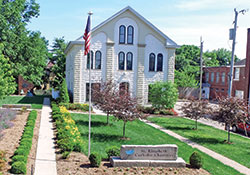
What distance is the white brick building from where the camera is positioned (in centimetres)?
3012

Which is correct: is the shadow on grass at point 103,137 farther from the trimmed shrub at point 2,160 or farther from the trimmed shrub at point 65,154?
the trimmed shrub at point 2,160

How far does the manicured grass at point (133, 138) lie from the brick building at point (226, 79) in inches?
771

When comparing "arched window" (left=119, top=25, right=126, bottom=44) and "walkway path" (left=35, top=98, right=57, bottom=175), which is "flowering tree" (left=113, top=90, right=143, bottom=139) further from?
"arched window" (left=119, top=25, right=126, bottom=44)

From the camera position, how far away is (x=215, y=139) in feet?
60.5

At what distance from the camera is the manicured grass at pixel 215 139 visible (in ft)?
49.2

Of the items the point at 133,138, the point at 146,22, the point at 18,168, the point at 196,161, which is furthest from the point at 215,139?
the point at 146,22

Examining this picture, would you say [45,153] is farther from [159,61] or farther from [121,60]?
[159,61]

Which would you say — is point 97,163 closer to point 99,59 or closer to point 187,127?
point 187,127

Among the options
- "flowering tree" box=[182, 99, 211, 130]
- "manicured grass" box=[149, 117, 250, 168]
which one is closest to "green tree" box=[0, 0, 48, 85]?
"manicured grass" box=[149, 117, 250, 168]

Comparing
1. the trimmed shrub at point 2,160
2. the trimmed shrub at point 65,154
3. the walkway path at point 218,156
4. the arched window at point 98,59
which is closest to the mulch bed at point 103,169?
the trimmed shrub at point 65,154

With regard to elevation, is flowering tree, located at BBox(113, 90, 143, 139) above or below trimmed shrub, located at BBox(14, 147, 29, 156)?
above

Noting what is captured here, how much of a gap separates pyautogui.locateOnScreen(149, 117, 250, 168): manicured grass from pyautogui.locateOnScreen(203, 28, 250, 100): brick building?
1502cm

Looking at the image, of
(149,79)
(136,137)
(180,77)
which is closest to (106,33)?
(149,79)

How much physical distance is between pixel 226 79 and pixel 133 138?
3390 centimetres
